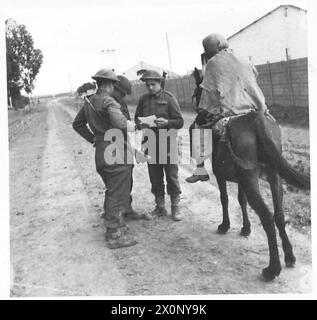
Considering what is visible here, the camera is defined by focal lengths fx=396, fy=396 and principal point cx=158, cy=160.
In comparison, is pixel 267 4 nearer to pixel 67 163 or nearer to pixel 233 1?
pixel 233 1

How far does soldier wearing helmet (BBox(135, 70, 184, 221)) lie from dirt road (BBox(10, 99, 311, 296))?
0.45m

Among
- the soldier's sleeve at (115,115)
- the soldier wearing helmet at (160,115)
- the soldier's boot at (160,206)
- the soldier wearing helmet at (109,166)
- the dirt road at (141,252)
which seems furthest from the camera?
the soldier's boot at (160,206)

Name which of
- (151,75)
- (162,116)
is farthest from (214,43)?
(162,116)

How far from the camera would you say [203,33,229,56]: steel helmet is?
4.08 meters

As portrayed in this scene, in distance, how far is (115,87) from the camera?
532cm

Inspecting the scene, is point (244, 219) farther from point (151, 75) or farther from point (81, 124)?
point (81, 124)

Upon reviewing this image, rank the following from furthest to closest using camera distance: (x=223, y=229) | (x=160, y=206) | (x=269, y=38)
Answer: (x=269, y=38) → (x=160, y=206) → (x=223, y=229)

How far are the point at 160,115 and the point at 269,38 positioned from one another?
18882 mm

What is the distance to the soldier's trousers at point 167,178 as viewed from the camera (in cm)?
558

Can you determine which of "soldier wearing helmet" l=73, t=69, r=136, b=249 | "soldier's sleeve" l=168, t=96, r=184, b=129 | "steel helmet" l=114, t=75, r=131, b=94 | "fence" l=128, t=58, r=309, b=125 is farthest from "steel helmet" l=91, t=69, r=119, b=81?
"fence" l=128, t=58, r=309, b=125

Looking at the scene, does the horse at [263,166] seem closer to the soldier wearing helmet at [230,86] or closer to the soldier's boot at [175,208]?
the soldier wearing helmet at [230,86]

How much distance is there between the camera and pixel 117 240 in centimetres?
492

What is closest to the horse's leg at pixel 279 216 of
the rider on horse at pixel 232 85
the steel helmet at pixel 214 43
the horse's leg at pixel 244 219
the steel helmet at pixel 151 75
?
the rider on horse at pixel 232 85

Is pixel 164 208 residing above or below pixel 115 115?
below
